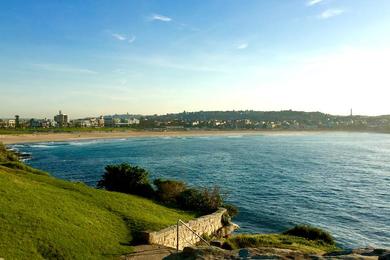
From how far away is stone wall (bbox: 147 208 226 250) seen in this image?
18164 millimetres

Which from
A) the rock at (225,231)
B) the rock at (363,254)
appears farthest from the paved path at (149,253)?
the rock at (363,254)

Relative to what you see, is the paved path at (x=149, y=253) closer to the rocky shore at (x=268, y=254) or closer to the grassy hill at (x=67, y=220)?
the grassy hill at (x=67, y=220)

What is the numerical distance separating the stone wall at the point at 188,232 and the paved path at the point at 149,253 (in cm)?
→ 66

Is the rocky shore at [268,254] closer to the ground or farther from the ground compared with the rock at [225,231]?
farther from the ground

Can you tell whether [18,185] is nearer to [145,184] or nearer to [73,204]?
[73,204]

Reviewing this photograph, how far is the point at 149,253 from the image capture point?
53.7 feet

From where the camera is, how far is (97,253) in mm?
15195

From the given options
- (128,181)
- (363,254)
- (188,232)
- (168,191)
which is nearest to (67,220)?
(188,232)

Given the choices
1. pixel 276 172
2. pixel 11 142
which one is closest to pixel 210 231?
pixel 276 172

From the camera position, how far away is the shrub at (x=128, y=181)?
30.0 metres

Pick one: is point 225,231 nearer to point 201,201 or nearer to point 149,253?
point 201,201

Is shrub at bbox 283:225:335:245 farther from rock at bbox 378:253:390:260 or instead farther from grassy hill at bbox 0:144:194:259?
rock at bbox 378:253:390:260

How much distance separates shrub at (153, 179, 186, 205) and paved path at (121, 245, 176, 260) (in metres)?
11.3

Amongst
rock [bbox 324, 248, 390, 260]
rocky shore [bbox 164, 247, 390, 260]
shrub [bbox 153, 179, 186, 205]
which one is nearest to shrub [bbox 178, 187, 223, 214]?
shrub [bbox 153, 179, 186, 205]
